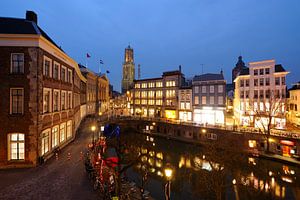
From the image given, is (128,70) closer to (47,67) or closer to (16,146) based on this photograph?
(47,67)

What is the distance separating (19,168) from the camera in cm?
1820

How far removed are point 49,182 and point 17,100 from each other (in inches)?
373

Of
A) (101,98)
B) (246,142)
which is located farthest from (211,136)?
(101,98)

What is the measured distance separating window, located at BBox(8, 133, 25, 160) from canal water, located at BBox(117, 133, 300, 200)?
479 inches

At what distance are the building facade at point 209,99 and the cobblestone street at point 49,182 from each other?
37920 millimetres

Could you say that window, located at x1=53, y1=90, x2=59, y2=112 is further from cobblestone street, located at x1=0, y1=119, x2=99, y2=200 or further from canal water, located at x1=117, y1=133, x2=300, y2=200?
canal water, located at x1=117, y1=133, x2=300, y2=200

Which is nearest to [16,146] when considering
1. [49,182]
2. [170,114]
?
[49,182]

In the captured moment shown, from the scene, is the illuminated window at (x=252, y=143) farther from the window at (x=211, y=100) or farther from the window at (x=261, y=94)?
the window at (x=211, y=100)

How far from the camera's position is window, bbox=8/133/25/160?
60.6 feet

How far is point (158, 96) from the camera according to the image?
63812mm

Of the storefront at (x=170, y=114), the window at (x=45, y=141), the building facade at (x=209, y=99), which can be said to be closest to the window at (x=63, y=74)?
the window at (x=45, y=141)

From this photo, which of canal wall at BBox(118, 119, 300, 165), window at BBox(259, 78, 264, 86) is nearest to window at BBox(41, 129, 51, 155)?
canal wall at BBox(118, 119, 300, 165)

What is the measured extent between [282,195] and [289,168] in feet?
30.5

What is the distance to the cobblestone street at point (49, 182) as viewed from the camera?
519 inches
